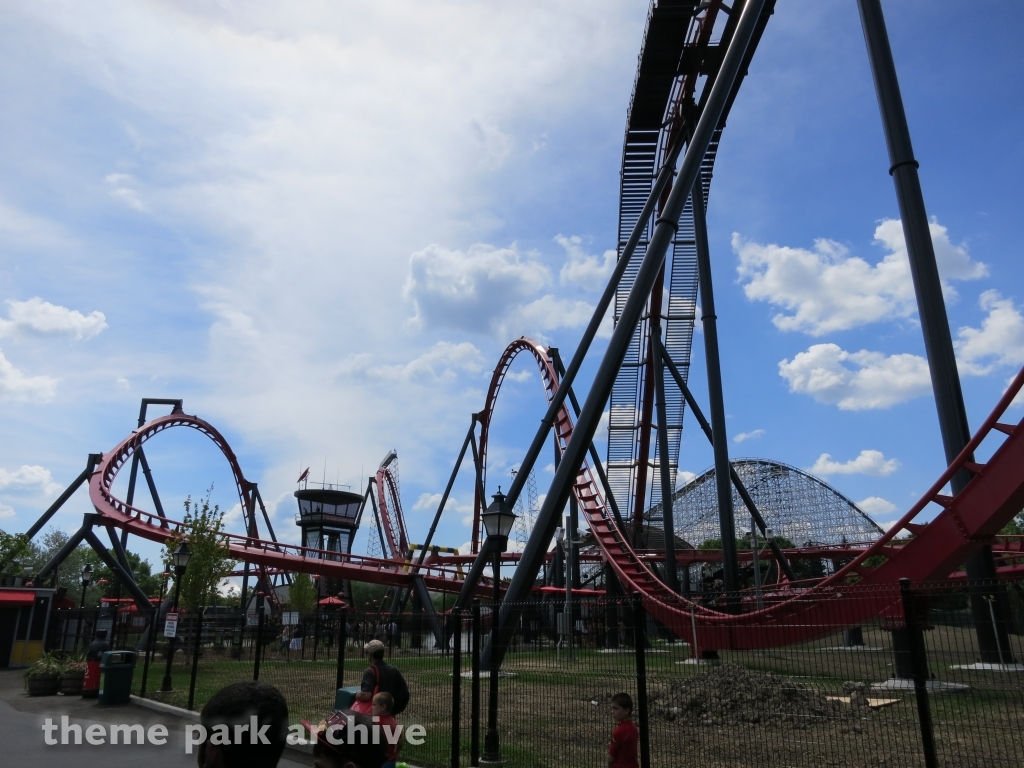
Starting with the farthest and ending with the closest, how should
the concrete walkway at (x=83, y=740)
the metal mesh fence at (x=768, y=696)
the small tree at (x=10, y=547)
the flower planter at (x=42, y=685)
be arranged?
the small tree at (x=10, y=547) < the flower planter at (x=42, y=685) < the concrete walkway at (x=83, y=740) < the metal mesh fence at (x=768, y=696)

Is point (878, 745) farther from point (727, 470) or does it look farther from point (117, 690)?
point (117, 690)

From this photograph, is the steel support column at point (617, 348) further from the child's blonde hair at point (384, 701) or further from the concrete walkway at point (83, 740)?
the child's blonde hair at point (384, 701)

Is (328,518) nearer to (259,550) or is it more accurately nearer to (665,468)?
(259,550)

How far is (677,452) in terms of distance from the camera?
2502 centimetres

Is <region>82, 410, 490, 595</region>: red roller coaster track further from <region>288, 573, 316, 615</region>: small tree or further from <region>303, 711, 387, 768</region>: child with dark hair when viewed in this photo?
<region>303, 711, 387, 768</region>: child with dark hair

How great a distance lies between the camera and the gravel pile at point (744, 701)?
7.86 m

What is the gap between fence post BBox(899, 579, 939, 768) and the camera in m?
4.70

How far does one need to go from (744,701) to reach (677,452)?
16.6m

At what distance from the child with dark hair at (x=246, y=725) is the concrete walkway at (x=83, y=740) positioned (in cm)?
647

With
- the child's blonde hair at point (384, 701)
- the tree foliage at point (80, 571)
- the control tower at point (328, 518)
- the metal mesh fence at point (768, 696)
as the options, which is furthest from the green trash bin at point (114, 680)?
the tree foliage at point (80, 571)

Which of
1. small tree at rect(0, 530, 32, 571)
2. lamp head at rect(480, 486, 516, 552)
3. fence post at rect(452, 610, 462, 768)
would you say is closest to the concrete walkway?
fence post at rect(452, 610, 462, 768)

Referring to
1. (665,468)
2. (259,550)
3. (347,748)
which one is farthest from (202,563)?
(347,748)

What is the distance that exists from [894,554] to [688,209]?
1254cm

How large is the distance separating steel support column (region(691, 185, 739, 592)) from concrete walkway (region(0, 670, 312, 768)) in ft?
31.4
